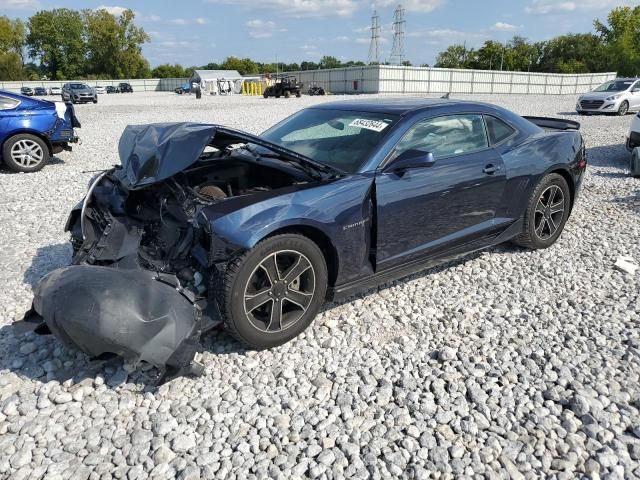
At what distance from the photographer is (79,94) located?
33750 mm

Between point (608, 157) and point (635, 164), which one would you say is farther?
point (608, 157)

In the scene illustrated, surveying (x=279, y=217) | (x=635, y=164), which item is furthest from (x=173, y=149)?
(x=635, y=164)

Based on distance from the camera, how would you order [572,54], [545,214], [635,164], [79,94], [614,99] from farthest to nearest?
[572,54] → [79,94] → [614,99] → [635,164] → [545,214]

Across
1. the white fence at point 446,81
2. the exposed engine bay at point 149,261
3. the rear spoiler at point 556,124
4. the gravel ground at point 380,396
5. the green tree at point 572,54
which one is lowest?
the gravel ground at point 380,396

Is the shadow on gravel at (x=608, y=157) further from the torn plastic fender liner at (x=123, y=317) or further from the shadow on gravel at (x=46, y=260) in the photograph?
the shadow on gravel at (x=46, y=260)

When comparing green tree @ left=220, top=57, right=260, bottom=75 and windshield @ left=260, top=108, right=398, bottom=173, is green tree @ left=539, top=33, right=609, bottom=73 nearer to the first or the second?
green tree @ left=220, top=57, right=260, bottom=75

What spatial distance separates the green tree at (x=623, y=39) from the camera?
2035 inches

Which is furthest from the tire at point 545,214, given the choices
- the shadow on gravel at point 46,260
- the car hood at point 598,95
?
the car hood at point 598,95

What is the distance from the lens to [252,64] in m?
102

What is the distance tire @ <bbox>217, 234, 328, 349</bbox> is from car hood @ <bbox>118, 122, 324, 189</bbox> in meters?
0.70

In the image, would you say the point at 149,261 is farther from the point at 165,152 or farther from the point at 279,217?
the point at 279,217

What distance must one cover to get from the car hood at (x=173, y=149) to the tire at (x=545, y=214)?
7.91ft

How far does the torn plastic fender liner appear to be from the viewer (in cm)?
260

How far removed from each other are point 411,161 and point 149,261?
1.88m
